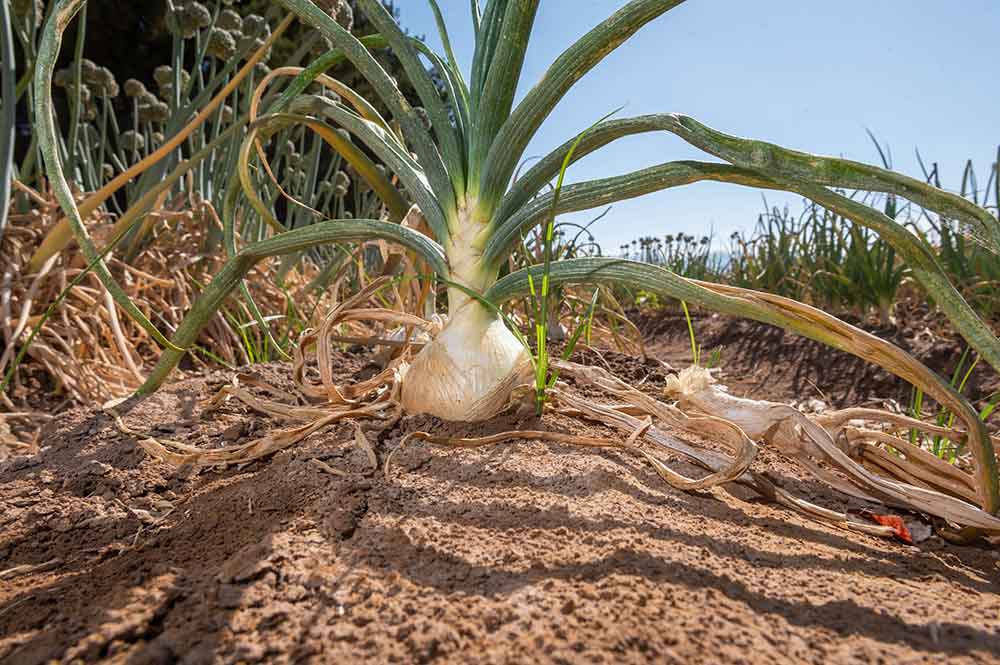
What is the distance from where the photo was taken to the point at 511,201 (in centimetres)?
93

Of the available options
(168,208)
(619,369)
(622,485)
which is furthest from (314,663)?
(168,208)

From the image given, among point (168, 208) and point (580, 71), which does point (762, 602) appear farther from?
point (168, 208)

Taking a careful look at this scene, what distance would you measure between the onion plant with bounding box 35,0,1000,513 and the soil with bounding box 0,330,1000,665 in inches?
4.8

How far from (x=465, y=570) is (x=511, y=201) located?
1.88ft

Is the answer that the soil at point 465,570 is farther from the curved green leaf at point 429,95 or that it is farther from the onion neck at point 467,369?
the curved green leaf at point 429,95

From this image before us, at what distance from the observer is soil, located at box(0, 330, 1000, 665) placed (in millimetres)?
435

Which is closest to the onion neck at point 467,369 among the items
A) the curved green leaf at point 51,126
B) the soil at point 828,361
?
the curved green leaf at point 51,126

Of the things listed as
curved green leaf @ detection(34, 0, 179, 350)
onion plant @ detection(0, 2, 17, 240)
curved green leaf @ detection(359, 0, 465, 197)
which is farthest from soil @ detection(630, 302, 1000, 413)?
onion plant @ detection(0, 2, 17, 240)

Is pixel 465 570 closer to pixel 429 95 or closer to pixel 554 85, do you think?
pixel 554 85

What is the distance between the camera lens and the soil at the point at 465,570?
43 cm

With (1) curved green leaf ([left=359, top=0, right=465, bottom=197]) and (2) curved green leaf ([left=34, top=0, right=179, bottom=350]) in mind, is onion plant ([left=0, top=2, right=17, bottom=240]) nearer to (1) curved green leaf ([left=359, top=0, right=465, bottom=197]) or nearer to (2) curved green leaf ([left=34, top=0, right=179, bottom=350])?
(2) curved green leaf ([left=34, top=0, right=179, bottom=350])

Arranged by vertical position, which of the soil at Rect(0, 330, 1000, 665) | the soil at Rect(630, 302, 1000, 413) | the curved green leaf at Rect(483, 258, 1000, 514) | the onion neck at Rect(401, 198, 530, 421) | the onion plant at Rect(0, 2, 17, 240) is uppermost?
the onion plant at Rect(0, 2, 17, 240)

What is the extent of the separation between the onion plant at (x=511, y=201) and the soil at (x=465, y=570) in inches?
4.8

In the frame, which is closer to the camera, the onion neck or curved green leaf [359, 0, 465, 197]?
the onion neck
